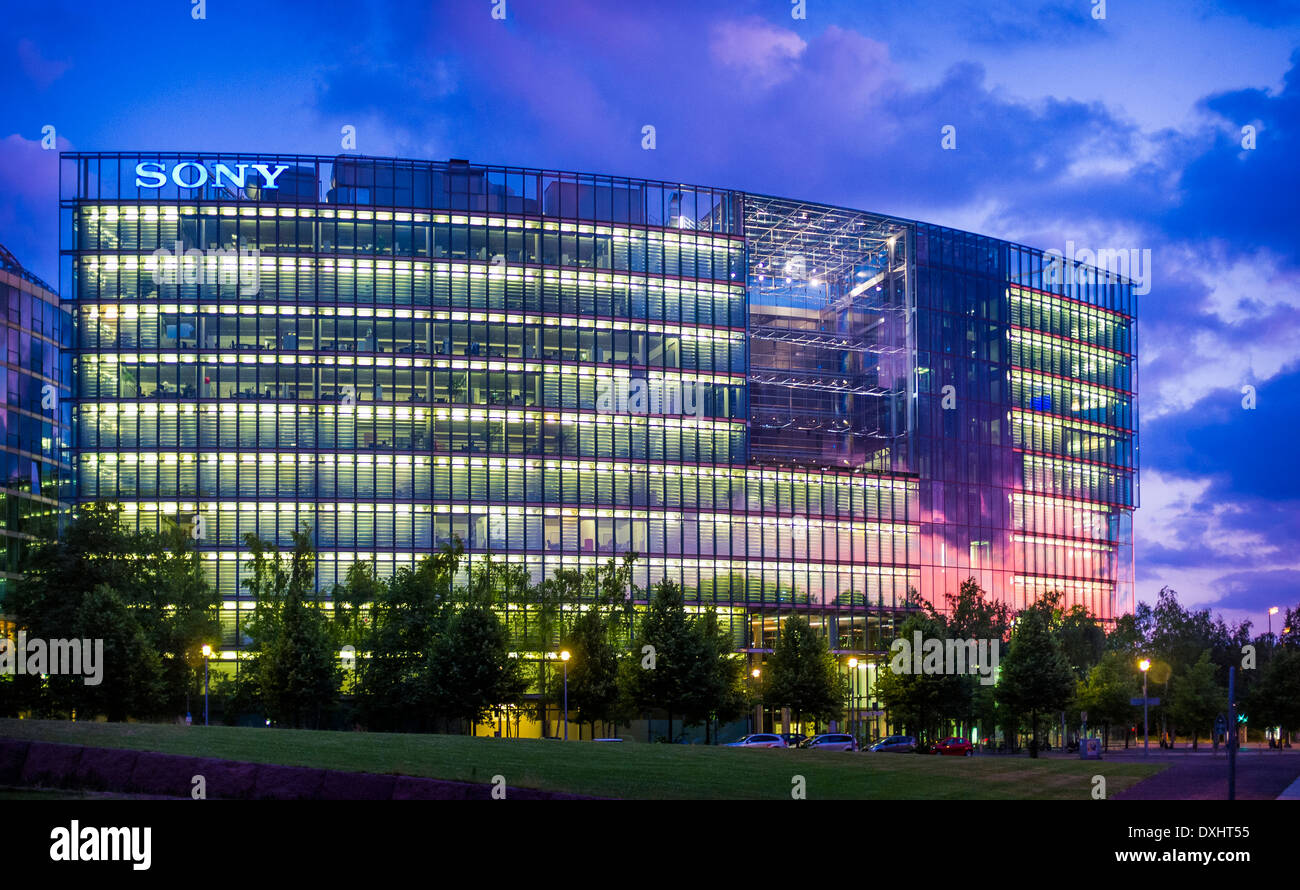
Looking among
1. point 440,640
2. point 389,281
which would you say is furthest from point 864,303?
point 440,640

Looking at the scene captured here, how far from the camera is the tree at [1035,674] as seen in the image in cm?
7662

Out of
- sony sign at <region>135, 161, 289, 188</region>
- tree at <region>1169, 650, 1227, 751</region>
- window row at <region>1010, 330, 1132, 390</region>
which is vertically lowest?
tree at <region>1169, 650, 1227, 751</region>

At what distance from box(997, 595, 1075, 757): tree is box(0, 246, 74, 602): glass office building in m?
68.2

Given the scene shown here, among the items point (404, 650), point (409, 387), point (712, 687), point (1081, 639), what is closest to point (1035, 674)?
point (712, 687)

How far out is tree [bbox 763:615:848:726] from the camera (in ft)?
278

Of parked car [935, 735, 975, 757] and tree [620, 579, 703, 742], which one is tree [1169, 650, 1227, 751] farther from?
tree [620, 579, 703, 742]

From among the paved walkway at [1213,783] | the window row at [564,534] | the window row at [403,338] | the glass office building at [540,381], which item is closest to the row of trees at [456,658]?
the window row at [564,534]

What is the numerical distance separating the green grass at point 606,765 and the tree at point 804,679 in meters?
41.8

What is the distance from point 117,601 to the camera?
70688 millimetres

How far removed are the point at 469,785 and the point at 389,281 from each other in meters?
84.7

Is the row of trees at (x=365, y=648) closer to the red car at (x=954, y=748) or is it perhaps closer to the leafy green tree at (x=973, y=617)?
the red car at (x=954, y=748)

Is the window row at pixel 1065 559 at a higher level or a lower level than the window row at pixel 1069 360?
lower

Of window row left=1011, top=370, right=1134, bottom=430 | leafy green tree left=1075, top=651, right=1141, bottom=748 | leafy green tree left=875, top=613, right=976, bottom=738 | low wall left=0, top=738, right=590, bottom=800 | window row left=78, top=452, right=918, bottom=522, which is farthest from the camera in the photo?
window row left=1011, top=370, right=1134, bottom=430

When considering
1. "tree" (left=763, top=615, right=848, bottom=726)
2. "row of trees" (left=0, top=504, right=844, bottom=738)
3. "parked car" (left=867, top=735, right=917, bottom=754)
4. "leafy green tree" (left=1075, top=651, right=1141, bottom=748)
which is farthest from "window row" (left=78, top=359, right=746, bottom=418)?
"leafy green tree" (left=1075, top=651, right=1141, bottom=748)
